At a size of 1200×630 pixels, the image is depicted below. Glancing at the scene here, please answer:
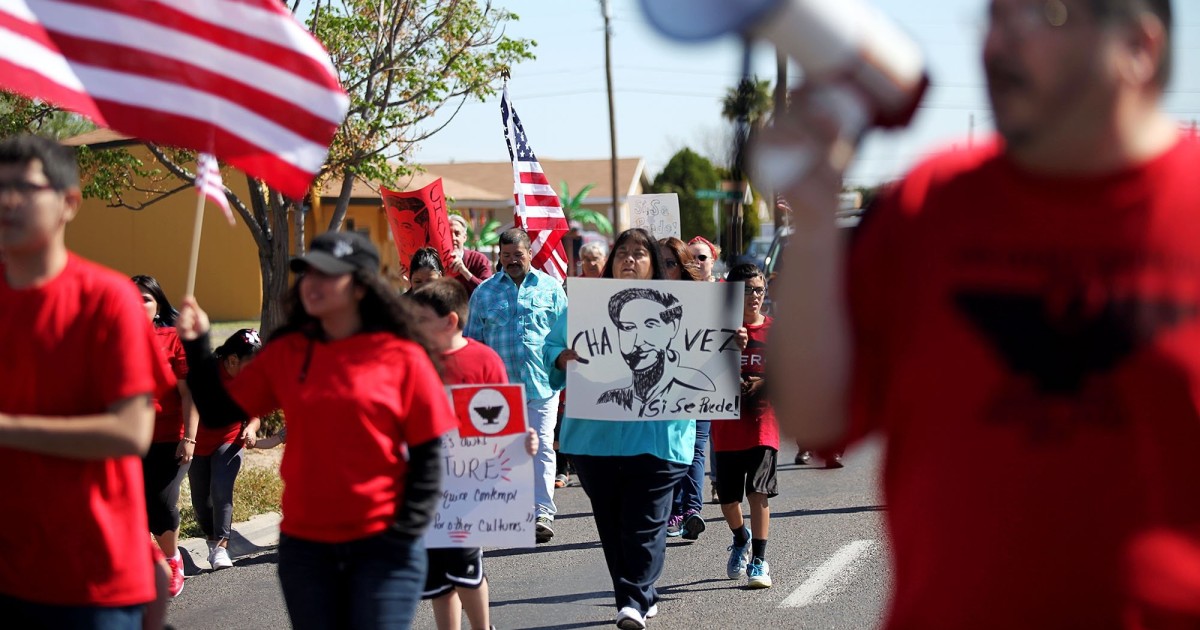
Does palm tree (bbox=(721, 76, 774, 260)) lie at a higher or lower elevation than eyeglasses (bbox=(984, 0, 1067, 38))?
lower

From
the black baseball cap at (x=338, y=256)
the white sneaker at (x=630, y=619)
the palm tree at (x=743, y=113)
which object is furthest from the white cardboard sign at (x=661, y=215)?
the palm tree at (x=743, y=113)

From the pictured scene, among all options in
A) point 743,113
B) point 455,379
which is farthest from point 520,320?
point 743,113

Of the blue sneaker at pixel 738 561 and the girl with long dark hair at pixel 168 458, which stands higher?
the girl with long dark hair at pixel 168 458

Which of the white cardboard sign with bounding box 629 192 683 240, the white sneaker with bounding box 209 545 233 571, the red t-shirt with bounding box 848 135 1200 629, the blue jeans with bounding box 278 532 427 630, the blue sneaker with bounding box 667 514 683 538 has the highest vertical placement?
the white cardboard sign with bounding box 629 192 683 240

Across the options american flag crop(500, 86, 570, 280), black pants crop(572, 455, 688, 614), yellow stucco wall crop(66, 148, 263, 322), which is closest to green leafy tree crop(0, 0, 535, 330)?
american flag crop(500, 86, 570, 280)

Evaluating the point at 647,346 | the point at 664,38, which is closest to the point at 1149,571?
the point at 664,38

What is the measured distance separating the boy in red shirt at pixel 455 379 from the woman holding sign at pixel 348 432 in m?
1.13

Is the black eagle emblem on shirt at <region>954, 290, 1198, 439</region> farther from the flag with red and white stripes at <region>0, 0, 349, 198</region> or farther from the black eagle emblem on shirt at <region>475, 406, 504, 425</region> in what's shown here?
the black eagle emblem on shirt at <region>475, 406, 504, 425</region>

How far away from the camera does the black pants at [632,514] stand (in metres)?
6.51

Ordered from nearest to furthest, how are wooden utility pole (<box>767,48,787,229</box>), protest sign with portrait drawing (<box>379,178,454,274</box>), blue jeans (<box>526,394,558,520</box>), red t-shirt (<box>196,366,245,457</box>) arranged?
1. wooden utility pole (<box>767,48,787,229</box>)
2. red t-shirt (<box>196,366,245,457</box>)
3. blue jeans (<box>526,394,558,520</box>)
4. protest sign with portrait drawing (<box>379,178,454,274</box>)

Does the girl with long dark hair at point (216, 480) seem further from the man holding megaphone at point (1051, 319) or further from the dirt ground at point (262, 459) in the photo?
the man holding megaphone at point (1051, 319)

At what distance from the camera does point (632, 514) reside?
653 cm

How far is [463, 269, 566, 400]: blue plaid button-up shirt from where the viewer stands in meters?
9.44

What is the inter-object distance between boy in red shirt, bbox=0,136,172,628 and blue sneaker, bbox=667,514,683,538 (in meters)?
6.19
